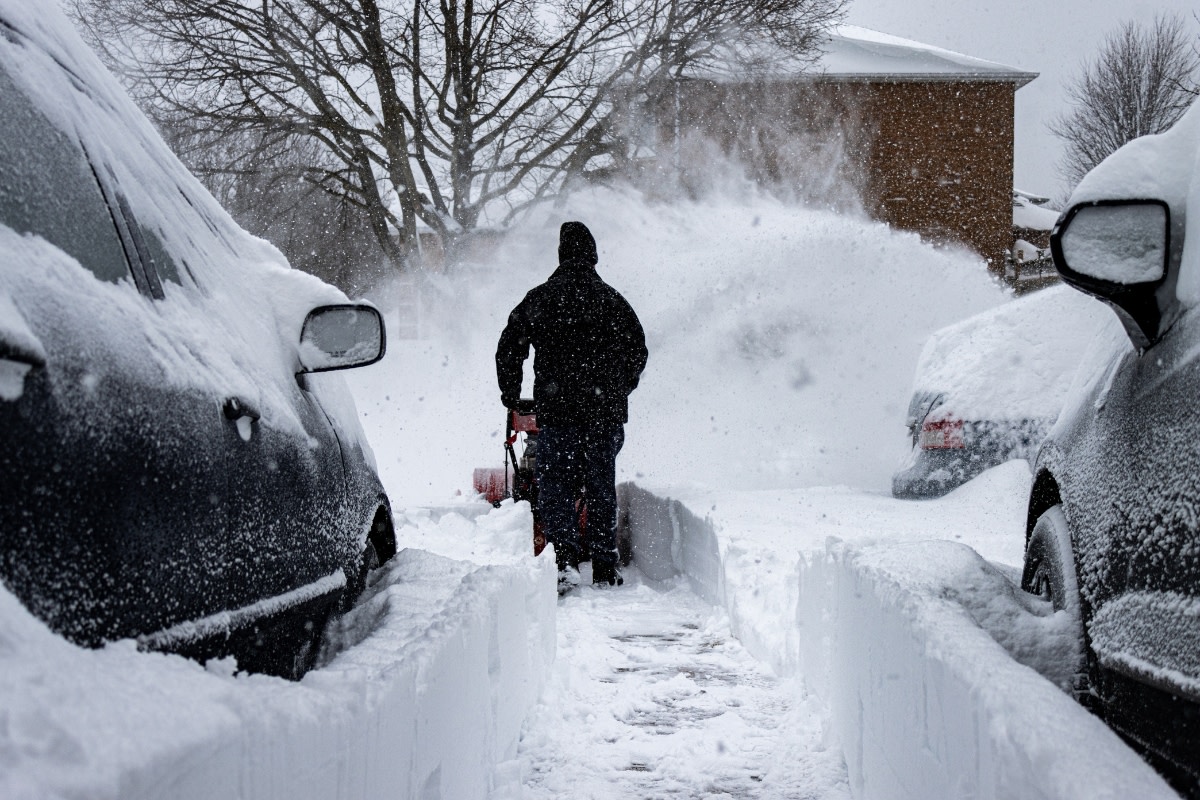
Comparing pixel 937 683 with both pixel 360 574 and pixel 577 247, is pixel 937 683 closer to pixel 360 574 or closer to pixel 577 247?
pixel 360 574

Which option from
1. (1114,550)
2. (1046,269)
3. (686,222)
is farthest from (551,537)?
(1046,269)

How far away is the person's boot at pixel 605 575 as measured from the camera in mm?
7746

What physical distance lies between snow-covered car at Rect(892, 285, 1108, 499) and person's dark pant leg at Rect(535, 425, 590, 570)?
8.64 feet

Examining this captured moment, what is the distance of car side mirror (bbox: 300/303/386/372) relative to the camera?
2.61m

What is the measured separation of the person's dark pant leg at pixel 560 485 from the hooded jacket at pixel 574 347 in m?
0.10

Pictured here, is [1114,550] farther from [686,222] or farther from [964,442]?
[686,222]

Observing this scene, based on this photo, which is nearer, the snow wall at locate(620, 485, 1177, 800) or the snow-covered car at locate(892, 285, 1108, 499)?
the snow wall at locate(620, 485, 1177, 800)

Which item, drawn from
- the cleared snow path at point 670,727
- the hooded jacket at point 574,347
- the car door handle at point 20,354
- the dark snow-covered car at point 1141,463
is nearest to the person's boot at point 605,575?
the hooded jacket at point 574,347

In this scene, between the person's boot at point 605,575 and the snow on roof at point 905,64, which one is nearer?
the person's boot at point 605,575

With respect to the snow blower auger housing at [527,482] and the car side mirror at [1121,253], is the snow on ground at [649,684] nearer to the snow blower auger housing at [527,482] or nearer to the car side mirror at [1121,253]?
the snow blower auger housing at [527,482]

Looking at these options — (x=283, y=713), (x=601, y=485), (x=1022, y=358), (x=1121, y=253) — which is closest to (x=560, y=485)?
(x=601, y=485)

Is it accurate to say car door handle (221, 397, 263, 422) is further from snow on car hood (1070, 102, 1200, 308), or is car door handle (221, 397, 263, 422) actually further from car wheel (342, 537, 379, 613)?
snow on car hood (1070, 102, 1200, 308)

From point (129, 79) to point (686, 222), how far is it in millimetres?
Answer: 10425

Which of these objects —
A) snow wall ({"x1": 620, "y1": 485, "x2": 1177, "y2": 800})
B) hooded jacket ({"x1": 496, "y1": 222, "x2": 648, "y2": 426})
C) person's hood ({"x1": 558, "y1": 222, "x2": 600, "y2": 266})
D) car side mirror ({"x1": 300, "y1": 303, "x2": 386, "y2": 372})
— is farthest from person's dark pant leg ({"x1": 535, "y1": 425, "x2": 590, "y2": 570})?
car side mirror ({"x1": 300, "y1": 303, "x2": 386, "y2": 372})
